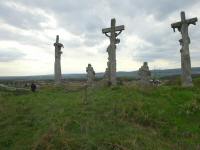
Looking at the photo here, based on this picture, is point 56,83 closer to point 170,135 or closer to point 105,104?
point 105,104

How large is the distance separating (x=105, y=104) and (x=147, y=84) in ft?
28.0

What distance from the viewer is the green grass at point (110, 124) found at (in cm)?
1115

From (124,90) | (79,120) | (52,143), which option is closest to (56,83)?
(124,90)

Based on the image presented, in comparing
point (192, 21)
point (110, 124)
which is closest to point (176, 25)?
point (192, 21)

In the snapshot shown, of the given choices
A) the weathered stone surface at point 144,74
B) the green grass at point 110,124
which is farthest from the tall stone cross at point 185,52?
the green grass at point 110,124

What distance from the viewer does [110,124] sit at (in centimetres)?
1298

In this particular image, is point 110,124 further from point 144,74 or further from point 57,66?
point 57,66

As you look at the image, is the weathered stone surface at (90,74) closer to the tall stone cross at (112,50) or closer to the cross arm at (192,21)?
the tall stone cross at (112,50)

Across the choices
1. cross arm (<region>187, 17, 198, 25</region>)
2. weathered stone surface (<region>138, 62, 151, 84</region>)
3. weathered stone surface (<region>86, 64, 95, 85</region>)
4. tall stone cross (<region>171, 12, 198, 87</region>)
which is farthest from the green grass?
weathered stone surface (<region>86, 64, 95, 85</region>)

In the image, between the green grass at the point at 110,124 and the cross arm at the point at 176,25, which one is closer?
the green grass at the point at 110,124

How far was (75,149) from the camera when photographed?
420 inches

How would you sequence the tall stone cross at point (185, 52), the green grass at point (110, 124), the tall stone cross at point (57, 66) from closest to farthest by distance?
1. the green grass at point (110, 124)
2. the tall stone cross at point (185, 52)
3. the tall stone cross at point (57, 66)

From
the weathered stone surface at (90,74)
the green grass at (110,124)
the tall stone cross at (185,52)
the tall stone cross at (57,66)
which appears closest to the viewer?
the green grass at (110,124)

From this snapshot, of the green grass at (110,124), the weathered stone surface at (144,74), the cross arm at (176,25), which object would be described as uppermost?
the cross arm at (176,25)
